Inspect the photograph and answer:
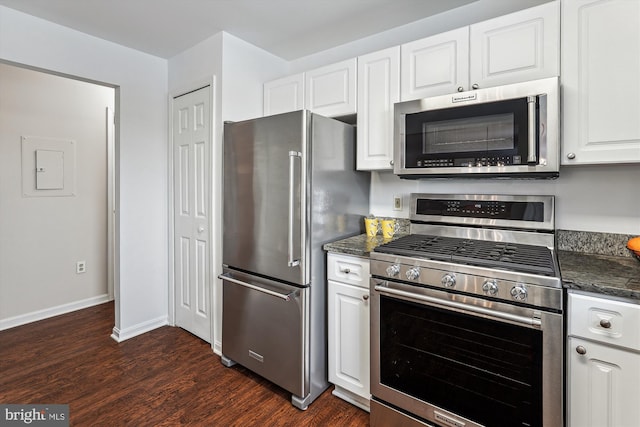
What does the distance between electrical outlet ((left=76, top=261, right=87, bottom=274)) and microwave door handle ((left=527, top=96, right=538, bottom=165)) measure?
3.95 metres

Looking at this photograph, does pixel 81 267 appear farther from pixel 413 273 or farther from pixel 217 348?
pixel 413 273

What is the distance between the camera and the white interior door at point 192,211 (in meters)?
2.61

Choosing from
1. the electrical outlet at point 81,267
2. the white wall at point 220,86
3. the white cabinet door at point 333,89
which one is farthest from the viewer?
the electrical outlet at point 81,267

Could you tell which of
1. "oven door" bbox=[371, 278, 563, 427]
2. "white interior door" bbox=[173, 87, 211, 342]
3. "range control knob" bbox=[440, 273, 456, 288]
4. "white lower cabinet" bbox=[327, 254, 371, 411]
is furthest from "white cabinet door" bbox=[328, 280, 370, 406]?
"white interior door" bbox=[173, 87, 211, 342]

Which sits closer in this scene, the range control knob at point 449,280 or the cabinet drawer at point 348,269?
the range control knob at point 449,280

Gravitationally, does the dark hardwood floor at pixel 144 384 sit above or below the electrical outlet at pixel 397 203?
below

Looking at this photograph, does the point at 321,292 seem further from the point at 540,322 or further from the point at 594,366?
the point at 594,366

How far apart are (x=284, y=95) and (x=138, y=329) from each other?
2302mm

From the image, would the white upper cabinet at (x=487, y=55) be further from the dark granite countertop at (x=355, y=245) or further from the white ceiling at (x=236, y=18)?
the dark granite countertop at (x=355, y=245)

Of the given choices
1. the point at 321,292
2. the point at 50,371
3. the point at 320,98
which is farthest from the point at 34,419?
the point at 320,98

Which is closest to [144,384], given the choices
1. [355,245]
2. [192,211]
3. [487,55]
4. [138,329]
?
[138,329]

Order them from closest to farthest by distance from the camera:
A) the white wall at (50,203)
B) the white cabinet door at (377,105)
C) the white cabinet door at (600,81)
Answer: the white cabinet door at (600,81)
the white cabinet door at (377,105)
the white wall at (50,203)

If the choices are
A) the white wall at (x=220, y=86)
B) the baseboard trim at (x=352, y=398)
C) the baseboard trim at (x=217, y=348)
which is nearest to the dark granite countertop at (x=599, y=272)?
the baseboard trim at (x=352, y=398)

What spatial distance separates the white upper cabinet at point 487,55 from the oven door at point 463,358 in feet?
3.61
